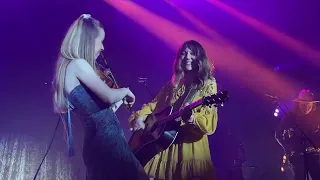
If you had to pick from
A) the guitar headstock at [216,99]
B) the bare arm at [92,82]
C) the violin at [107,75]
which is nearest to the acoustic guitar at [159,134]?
the guitar headstock at [216,99]

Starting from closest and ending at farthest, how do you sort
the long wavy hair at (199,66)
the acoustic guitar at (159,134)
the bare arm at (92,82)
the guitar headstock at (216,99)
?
the bare arm at (92,82) → the guitar headstock at (216,99) → the acoustic guitar at (159,134) → the long wavy hair at (199,66)

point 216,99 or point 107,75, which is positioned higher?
point 107,75

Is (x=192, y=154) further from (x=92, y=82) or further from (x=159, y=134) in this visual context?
(x=92, y=82)

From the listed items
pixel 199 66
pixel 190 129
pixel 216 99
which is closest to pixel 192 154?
pixel 190 129

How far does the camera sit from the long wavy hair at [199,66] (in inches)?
152

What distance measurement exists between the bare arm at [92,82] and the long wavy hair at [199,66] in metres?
1.69

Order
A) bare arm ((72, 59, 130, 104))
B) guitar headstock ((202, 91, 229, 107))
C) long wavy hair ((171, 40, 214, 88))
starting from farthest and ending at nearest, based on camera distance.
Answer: long wavy hair ((171, 40, 214, 88)), guitar headstock ((202, 91, 229, 107)), bare arm ((72, 59, 130, 104))

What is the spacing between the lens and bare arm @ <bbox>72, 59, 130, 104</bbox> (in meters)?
2.22

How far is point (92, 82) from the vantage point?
2.22m

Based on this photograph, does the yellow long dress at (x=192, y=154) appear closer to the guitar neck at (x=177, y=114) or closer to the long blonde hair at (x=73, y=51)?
the guitar neck at (x=177, y=114)

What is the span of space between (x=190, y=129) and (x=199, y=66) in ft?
2.47

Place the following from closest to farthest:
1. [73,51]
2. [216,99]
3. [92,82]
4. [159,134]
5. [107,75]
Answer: [92,82], [73,51], [107,75], [216,99], [159,134]

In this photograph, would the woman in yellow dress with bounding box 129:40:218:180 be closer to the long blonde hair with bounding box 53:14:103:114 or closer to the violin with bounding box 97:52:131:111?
the violin with bounding box 97:52:131:111

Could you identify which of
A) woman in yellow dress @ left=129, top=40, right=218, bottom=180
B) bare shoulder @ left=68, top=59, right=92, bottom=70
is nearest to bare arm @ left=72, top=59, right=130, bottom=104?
bare shoulder @ left=68, top=59, right=92, bottom=70
